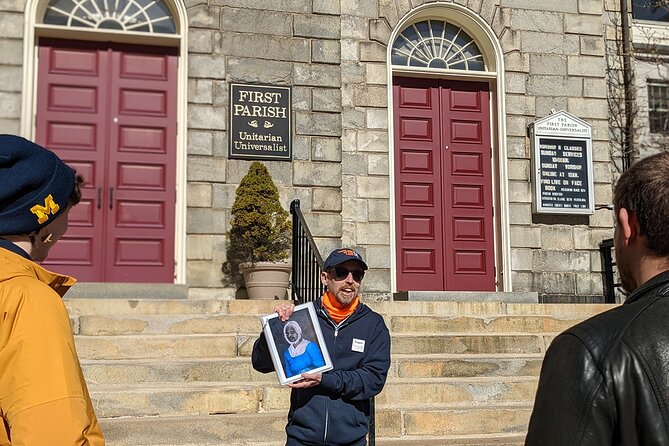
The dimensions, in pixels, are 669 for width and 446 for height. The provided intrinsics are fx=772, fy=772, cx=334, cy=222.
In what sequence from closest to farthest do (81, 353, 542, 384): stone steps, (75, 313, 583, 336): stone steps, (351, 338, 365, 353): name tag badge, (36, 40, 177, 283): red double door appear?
(351, 338, 365, 353): name tag badge, (81, 353, 542, 384): stone steps, (75, 313, 583, 336): stone steps, (36, 40, 177, 283): red double door

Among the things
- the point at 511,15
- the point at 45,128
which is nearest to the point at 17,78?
the point at 45,128

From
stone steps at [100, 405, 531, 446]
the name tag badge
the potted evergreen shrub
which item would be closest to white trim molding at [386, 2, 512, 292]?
the potted evergreen shrub

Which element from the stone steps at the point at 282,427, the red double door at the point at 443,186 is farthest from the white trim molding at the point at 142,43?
the stone steps at the point at 282,427

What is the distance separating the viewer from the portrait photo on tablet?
3.40 meters

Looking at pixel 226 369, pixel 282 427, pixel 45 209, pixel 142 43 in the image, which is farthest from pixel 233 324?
pixel 45 209

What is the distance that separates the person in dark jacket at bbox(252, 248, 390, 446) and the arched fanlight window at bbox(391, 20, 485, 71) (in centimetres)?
666

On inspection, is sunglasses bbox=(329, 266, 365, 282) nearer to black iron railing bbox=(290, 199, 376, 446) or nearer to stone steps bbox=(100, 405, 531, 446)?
stone steps bbox=(100, 405, 531, 446)

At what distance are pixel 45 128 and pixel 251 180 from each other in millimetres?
2406

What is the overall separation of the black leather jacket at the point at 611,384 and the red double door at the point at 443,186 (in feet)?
26.9

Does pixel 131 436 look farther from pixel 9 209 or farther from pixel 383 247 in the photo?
pixel 383 247

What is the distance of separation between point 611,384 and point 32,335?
41.9 inches

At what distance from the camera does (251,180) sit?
838cm

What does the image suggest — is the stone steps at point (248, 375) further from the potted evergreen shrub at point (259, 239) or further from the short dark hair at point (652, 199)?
the short dark hair at point (652, 199)

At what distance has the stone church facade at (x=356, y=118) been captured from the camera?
8.67 m
